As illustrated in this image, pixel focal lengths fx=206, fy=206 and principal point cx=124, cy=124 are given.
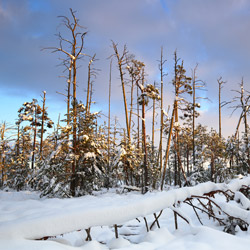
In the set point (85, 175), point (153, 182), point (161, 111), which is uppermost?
point (161, 111)

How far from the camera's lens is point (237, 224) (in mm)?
1846

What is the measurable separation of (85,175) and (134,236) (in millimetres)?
7032

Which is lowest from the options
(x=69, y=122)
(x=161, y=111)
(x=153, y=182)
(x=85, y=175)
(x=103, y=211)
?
(x=153, y=182)

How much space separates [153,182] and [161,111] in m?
4.34

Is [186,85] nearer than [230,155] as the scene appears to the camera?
Yes

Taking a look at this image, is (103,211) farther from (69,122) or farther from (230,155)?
(230,155)

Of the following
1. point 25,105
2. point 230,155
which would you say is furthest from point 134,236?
point 25,105

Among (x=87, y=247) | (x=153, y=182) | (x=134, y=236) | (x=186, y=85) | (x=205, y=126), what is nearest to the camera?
(x=87, y=247)

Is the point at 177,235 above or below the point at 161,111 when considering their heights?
below

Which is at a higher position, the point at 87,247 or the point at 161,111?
the point at 161,111

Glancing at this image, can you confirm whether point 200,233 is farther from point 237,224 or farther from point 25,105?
point 25,105

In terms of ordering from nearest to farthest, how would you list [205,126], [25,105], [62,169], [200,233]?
1. [200,233]
2. [62,169]
3. [25,105]
4. [205,126]

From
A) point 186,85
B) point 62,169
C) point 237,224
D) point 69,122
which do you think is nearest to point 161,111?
point 186,85

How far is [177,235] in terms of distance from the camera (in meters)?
1.63
